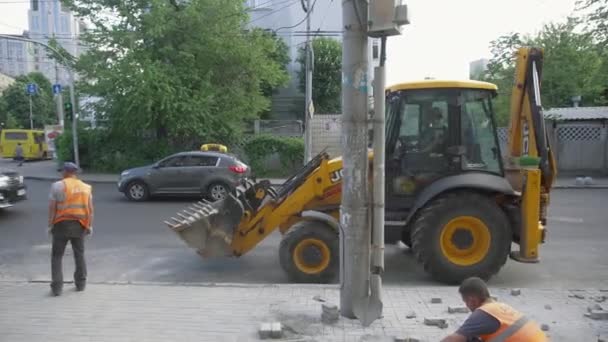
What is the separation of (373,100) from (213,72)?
19.3 m

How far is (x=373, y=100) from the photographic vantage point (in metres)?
5.21

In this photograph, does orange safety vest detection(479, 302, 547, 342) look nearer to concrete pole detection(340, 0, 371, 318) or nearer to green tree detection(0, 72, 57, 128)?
concrete pole detection(340, 0, 371, 318)

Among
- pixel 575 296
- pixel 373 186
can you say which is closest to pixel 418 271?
pixel 575 296

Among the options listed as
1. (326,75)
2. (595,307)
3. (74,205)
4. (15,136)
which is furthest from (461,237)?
(15,136)

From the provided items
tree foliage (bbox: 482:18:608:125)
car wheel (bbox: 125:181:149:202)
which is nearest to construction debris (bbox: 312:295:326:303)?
car wheel (bbox: 125:181:149:202)

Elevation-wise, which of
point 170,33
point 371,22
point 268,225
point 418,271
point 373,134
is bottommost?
point 418,271

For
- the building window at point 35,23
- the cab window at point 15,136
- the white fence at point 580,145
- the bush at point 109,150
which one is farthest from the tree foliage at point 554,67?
the building window at point 35,23

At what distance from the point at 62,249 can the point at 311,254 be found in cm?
302

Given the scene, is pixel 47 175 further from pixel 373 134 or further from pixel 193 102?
pixel 373 134

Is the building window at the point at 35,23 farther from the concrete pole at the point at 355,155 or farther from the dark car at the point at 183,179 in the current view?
the concrete pole at the point at 355,155

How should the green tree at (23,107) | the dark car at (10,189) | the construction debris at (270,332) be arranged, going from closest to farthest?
1. the construction debris at (270,332)
2. the dark car at (10,189)
3. the green tree at (23,107)

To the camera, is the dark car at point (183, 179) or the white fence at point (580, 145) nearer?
the dark car at point (183, 179)

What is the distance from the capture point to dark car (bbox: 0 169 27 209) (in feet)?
39.9

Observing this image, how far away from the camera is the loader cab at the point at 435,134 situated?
24.1 feet
